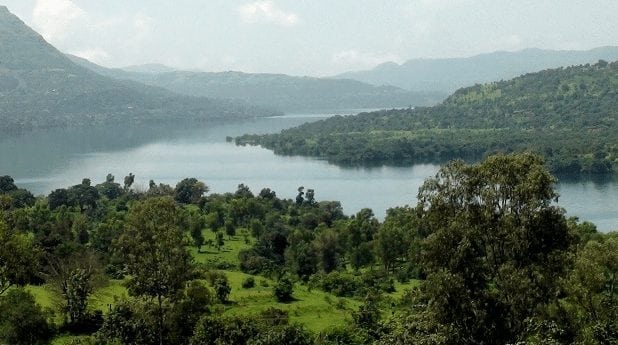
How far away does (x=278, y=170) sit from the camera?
119 metres

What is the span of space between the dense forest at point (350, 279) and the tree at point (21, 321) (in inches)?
2.3

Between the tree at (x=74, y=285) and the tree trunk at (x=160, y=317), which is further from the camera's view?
the tree at (x=74, y=285)

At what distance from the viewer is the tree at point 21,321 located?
28062 mm

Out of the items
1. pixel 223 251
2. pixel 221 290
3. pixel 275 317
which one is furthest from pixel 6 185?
pixel 275 317

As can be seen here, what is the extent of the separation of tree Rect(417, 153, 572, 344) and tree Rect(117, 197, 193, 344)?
9040 millimetres

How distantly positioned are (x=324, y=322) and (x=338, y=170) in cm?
8753

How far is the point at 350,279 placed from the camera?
1665 inches

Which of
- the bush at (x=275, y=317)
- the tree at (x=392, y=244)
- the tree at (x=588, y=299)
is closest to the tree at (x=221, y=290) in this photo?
the bush at (x=275, y=317)

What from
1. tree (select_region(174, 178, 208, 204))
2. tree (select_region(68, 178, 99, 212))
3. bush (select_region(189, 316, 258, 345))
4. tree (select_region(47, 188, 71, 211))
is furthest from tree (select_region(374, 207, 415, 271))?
tree (select_region(47, 188, 71, 211))

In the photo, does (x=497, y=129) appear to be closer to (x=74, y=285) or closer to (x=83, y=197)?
(x=83, y=197)

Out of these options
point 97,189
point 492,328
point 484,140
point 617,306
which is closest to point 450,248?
point 492,328

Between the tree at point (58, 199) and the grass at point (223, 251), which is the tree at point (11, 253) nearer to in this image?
the grass at point (223, 251)

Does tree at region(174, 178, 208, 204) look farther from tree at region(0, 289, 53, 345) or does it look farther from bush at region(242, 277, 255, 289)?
tree at region(0, 289, 53, 345)

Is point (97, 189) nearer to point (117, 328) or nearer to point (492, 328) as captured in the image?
point (117, 328)
